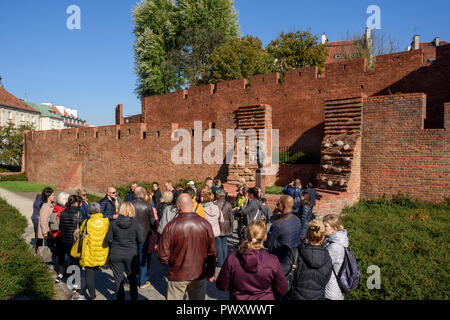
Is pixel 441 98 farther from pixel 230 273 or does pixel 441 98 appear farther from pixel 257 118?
pixel 230 273

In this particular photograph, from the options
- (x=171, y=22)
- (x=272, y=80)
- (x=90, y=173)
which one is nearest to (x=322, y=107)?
(x=272, y=80)

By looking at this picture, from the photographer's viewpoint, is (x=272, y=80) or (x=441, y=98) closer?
(x=441, y=98)

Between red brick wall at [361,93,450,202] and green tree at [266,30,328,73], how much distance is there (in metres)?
14.1

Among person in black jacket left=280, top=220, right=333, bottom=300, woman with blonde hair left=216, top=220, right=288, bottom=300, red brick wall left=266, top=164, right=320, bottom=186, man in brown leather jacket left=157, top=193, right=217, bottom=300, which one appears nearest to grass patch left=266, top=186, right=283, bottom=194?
red brick wall left=266, top=164, right=320, bottom=186

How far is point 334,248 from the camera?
3486 millimetres

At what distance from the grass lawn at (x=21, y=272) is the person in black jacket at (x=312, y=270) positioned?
4.12 m

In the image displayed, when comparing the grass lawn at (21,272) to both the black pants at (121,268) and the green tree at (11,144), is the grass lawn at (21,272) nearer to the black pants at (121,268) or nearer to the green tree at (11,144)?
the black pants at (121,268)

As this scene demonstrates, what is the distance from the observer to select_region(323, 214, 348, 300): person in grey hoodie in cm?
341

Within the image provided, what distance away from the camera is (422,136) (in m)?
9.39

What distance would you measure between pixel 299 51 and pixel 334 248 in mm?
22370

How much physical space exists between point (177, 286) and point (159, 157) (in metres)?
14.0

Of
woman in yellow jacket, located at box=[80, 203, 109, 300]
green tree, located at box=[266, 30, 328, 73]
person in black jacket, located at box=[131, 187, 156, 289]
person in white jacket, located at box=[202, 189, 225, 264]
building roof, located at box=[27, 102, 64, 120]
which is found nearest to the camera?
woman in yellow jacket, located at box=[80, 203, 109, 300]

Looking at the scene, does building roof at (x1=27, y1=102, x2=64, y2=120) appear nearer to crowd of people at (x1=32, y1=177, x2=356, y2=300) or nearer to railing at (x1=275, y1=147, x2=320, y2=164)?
railing at (x1=275, y1=147, x2=320, y2=164)

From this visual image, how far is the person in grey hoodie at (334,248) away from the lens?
3.41 metres
